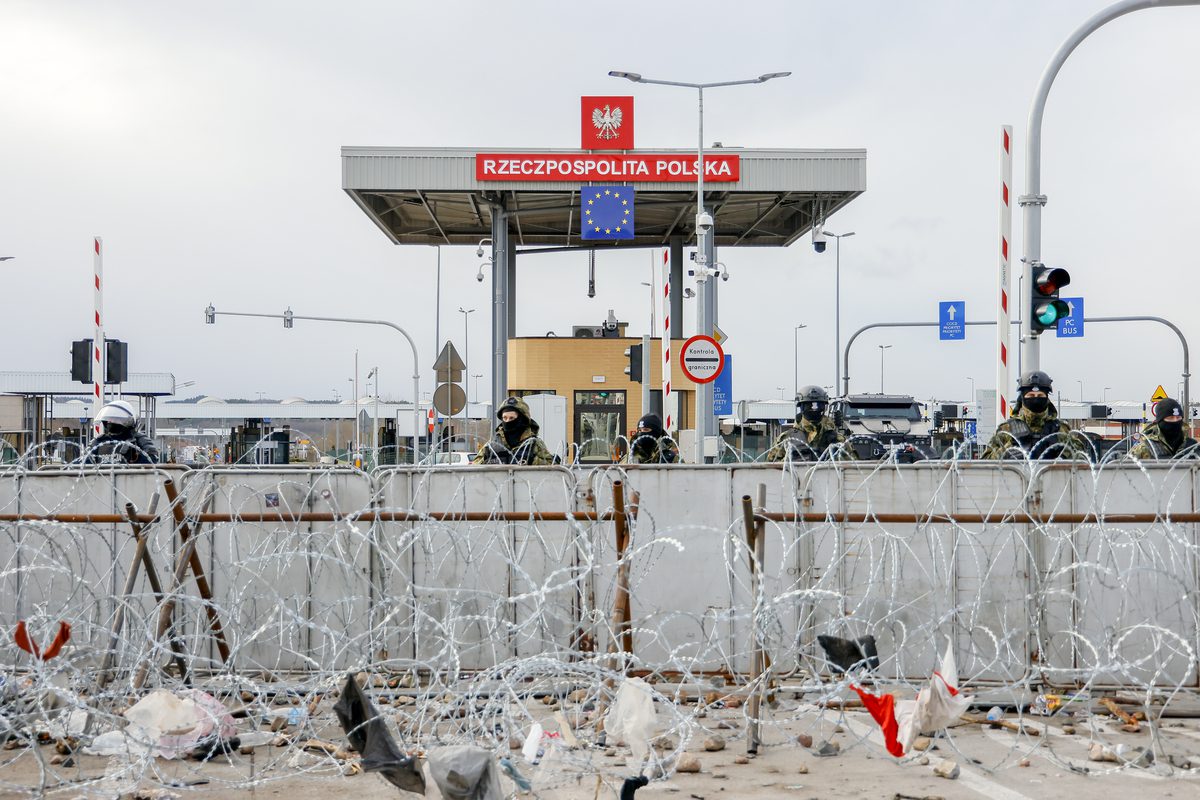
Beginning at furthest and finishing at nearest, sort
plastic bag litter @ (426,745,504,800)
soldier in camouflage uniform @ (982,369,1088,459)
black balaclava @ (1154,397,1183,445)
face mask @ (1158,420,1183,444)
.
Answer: face mask @ (1158,420,1183,444), black balaclava @ (1154,397,1183,445), soldier in camouflage uniform @ (982,369,1088,459), plastic bag litter @ (426,745,504,800)

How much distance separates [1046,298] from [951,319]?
2238 centimetres

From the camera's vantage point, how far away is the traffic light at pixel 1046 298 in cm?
1077

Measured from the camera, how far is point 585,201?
80.4 ft

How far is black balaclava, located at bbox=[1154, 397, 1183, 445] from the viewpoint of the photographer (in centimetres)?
1038

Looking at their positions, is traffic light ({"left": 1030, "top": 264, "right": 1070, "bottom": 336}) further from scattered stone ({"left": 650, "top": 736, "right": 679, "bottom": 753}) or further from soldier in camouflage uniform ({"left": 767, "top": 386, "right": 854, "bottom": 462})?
scattered stone ({"left": 650, "top": 736, "right": 679, "bottom": 753})

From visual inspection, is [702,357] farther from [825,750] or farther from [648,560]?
[825,750]

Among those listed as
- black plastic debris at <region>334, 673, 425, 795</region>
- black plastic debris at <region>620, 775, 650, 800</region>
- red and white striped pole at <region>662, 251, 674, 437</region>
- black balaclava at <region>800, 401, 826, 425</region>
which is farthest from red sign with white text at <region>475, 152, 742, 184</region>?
black plastic debris at <region>620, 775, 650, 800</region>

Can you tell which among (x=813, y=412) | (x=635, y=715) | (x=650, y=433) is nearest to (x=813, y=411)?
(x=813, y=412)

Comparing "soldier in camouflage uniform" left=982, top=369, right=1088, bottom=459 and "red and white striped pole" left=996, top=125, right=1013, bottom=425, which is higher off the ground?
"red and white striped pole" left=996, top=125, right=1013, bottom=425

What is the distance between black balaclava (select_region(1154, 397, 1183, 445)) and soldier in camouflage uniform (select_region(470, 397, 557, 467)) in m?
5.64

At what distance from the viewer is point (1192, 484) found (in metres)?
6.98

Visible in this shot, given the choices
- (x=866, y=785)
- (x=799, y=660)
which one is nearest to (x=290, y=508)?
(x=799, y=660)

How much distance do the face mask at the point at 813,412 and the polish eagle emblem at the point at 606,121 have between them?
15.4m

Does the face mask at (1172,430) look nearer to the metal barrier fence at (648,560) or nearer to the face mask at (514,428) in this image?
the metal barrier fence at (648,560)
